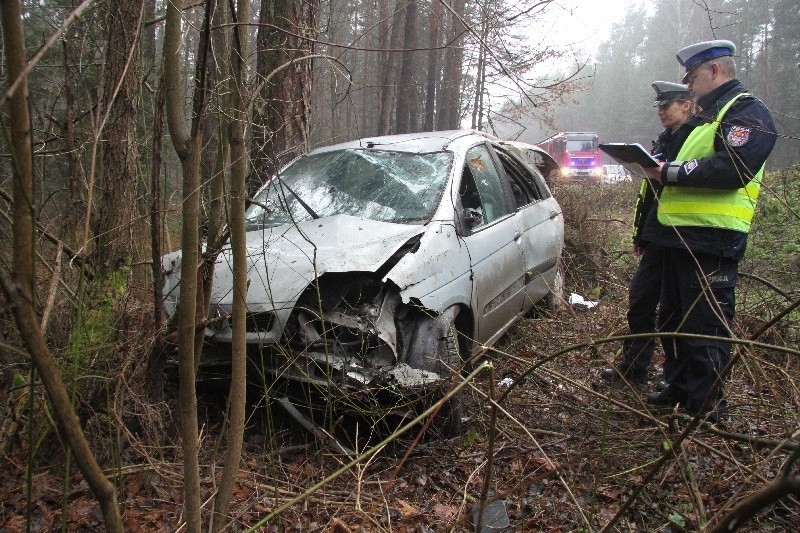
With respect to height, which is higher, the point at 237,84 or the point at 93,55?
the point at 93,55

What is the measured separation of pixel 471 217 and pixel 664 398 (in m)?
1.66

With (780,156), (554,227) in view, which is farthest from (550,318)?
(780,156)

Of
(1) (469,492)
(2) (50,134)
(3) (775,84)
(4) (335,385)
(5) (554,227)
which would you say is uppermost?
(3) (775,84)

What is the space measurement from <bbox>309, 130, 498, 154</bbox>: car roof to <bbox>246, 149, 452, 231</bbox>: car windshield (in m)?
0.08

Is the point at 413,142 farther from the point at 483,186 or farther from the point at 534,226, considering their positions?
the point at 534,226

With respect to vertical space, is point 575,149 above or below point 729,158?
above

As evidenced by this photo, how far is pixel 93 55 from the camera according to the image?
3295mm

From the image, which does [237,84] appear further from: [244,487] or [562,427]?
[562,427]

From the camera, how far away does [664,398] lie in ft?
11.4

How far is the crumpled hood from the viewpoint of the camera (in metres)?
3.00

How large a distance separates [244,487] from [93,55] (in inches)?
103

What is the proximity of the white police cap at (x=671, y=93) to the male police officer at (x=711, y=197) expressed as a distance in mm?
285

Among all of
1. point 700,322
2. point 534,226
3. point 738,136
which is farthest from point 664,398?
point 534,226

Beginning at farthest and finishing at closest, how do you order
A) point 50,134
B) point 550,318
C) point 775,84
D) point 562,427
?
1. point 775,84
2. point 550,318
3. point 562,427
4. point 50,134
